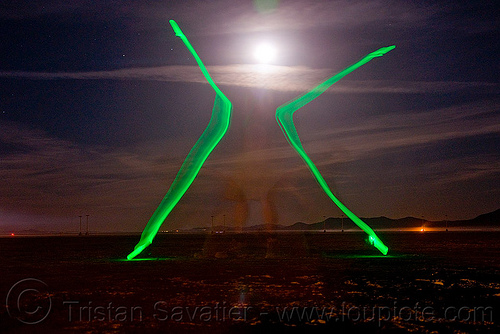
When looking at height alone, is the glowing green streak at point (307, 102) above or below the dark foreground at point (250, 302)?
above

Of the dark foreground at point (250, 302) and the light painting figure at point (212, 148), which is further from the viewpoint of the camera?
the light painting figure at point (212, 148)

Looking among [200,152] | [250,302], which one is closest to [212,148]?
[200,152]

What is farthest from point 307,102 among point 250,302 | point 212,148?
point 250,302

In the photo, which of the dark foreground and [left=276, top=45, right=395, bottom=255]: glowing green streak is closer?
the dark foreground

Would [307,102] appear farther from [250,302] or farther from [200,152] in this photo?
[250,302]

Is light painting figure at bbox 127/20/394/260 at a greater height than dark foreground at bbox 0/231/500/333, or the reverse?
light painting figure at bbox 127/20/394/260

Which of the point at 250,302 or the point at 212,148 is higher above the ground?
the point at 212,148

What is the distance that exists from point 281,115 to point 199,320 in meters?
15.4

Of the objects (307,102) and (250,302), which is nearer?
(250,302)

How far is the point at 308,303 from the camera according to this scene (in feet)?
41.4

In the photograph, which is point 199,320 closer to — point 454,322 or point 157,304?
point 157,304

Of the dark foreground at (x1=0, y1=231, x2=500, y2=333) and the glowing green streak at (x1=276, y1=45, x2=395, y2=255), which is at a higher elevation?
the glowing green streak at (x1=276, y1=45, x2=395, y2=255)

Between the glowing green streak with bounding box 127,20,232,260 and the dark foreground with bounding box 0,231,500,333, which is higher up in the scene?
the glowing green streak with bounding box 127,20,232,260

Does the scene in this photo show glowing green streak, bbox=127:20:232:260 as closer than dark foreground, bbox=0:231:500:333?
No
